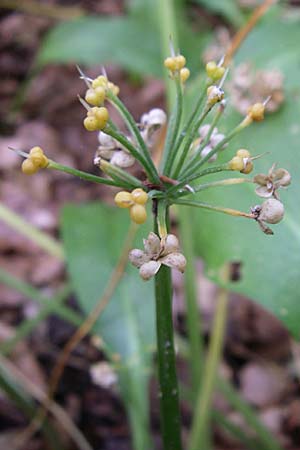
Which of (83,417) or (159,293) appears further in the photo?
(83,417)

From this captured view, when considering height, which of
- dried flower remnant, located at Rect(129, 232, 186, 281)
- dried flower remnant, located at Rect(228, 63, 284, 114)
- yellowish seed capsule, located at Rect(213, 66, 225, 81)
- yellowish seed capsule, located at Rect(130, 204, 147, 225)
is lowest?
dried flower remnant, located at Rect(129, 232, 186, 281)

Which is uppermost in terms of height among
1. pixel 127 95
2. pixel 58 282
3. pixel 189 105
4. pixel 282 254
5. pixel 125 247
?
pixel 127 95

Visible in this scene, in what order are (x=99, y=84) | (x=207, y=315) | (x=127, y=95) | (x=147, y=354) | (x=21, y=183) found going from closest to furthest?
1. (x=99, y=84)
2. (x=147, y=354)
3. (x=207, y=315)
4. (x=21, y=183)
5. (x=127, y=95)

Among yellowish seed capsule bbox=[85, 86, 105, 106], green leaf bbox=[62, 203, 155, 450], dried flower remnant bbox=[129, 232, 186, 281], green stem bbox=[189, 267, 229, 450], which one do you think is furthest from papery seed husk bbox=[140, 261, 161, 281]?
green leaf bbox=[62, 203, 155, 450]

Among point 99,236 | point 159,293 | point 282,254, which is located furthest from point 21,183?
point 159,293

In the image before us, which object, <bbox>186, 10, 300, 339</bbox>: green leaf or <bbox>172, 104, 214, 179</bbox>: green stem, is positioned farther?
<bbox>186, 10, 300, 339</bbox>: green leaf

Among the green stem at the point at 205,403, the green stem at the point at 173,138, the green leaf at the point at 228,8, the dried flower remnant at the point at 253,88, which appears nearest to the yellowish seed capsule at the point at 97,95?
the green stem at the point at 173,138

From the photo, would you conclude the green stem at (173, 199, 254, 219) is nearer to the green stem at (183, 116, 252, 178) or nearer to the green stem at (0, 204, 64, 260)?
the green stem at (183, 116, 252, 178)

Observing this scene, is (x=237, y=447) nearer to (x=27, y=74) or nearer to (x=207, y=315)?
(x=207, y=315)
